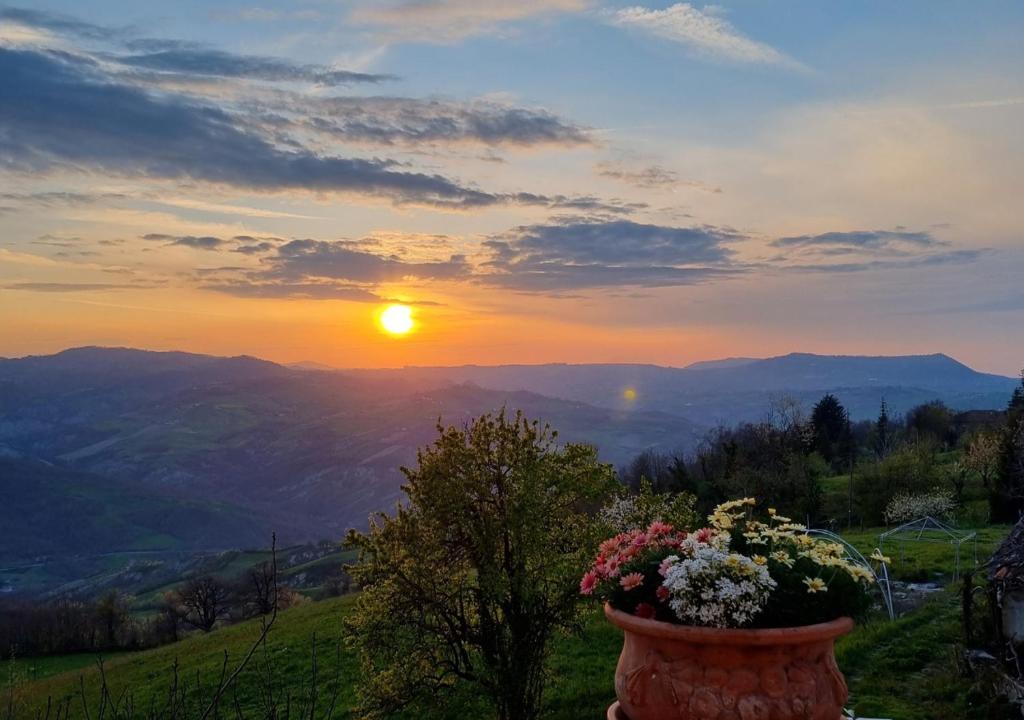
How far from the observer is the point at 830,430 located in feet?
197

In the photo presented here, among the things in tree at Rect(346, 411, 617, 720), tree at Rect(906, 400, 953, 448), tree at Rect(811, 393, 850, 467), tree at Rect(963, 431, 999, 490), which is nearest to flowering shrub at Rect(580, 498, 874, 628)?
tree at Rect(346, 411, 617, 720)

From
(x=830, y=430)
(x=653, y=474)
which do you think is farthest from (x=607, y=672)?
(x=830, y=430)

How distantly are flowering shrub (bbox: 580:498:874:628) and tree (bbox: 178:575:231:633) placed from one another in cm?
5366

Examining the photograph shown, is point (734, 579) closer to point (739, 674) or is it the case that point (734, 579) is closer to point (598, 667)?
point (739, 674)

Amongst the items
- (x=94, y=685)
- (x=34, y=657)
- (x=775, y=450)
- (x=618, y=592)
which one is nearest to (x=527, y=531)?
(x=618, y=592)

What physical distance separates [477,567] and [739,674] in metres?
4.43

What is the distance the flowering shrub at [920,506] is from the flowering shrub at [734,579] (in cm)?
3365

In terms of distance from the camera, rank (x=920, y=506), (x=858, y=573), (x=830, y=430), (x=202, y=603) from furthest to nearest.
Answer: (x=830, y=430) → (x=202, y=603) → (x=920, y=506) → (x=858, y=573)

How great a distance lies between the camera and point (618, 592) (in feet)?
14.1

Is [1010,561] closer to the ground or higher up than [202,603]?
higher up

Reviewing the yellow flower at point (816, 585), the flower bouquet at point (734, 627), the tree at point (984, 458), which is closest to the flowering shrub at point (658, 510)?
the flower bouquet at point (734, 627)

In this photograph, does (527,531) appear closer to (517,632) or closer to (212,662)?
(517,632)

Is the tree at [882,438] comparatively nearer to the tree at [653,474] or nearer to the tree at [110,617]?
the tree at [653,474]

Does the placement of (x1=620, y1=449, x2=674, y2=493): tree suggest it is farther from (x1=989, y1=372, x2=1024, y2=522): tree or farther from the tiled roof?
the tiled roof
